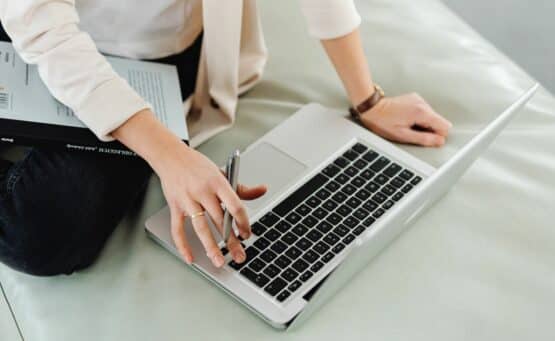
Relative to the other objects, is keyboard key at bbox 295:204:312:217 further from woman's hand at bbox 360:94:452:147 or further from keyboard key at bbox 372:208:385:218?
woman's hand at bbox 360:94:452:147

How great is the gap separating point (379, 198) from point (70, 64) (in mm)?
404

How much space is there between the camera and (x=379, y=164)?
104cm

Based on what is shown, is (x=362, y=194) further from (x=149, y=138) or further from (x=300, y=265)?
(x=149, y=138)

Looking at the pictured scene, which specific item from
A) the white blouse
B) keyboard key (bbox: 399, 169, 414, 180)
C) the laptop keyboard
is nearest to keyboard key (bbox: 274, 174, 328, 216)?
the laptop keyboard

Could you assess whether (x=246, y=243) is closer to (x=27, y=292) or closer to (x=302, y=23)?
(x=27, y=292)

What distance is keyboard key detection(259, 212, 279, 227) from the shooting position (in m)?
0.94

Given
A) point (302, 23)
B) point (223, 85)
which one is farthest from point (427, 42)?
point (223, 85)

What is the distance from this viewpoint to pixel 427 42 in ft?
4.20

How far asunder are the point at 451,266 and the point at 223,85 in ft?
1.30

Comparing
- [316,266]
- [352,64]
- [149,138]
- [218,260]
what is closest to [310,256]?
[316,266]

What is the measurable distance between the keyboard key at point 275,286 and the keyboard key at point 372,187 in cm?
19

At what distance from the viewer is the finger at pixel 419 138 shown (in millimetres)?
1102

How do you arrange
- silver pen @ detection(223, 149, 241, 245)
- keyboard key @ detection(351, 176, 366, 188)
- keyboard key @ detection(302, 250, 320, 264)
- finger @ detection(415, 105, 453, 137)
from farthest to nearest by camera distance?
finger @ detection(415, 105, 453, 137) → keyboard key @ detection(351, 176, 366, 188) → keyboard key @ detection(302, 250, 320, 264) → silver pen @ detection(223, 149, 241, 245)

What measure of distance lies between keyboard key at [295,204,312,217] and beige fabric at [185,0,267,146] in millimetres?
194
